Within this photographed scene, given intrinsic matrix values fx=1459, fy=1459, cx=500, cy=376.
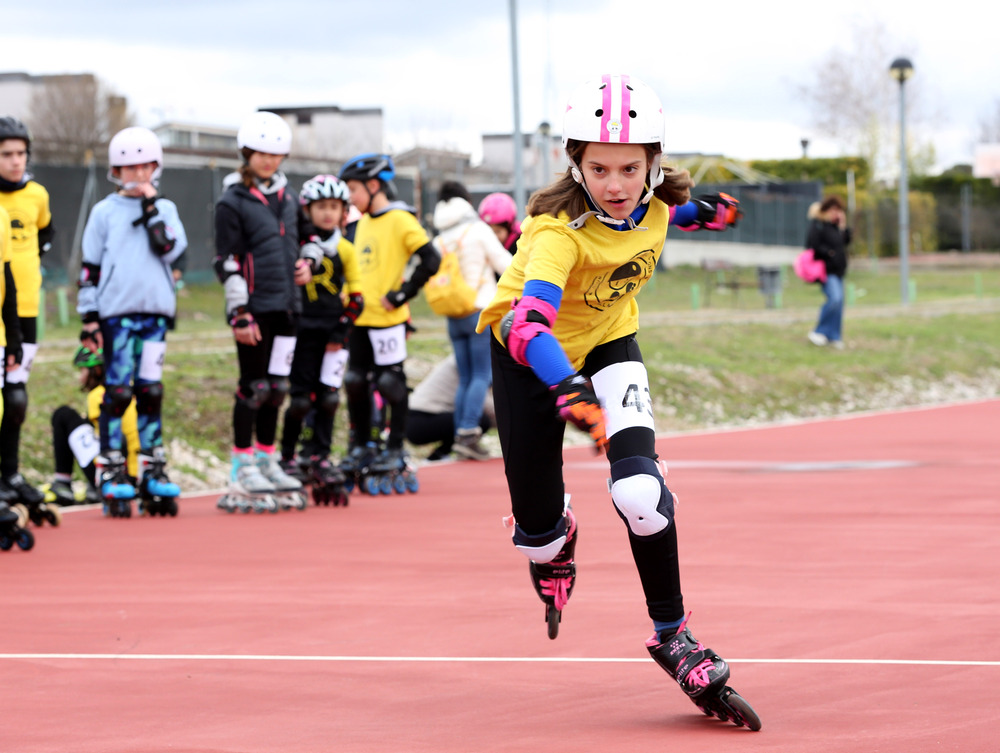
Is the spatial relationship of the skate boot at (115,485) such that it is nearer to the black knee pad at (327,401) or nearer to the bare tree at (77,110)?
the black knee pad at (327,401)

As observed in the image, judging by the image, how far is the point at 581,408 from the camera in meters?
4.02

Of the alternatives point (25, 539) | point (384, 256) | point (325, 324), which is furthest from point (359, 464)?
point (25, 539)

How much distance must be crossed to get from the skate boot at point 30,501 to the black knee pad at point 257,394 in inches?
54.1

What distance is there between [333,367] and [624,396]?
5.72m

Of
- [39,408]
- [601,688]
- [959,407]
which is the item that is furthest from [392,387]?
[959,407]

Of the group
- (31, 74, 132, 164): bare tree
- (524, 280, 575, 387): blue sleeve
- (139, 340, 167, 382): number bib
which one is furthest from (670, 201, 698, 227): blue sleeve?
(31, 74, 132, 164): bare tree

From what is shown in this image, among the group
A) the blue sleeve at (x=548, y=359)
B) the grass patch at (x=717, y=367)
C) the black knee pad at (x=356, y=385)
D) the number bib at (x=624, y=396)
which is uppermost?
the blue sleeve at (x=548, y=359)

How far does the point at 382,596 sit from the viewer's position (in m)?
6.66

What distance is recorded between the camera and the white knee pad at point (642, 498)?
14.5 feet

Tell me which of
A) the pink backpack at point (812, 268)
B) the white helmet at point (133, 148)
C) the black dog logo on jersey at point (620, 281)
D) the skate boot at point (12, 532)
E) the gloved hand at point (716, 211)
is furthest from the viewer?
the pink backpack at point (812, 268)

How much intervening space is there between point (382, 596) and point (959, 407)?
484 inches

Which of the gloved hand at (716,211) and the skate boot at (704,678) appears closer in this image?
the skate boot at (704,678)

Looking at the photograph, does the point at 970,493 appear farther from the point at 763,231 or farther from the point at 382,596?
the point at 763,231

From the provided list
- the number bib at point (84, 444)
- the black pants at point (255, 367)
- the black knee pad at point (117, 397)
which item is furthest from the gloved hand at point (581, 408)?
the number bib at point (84, 444)
